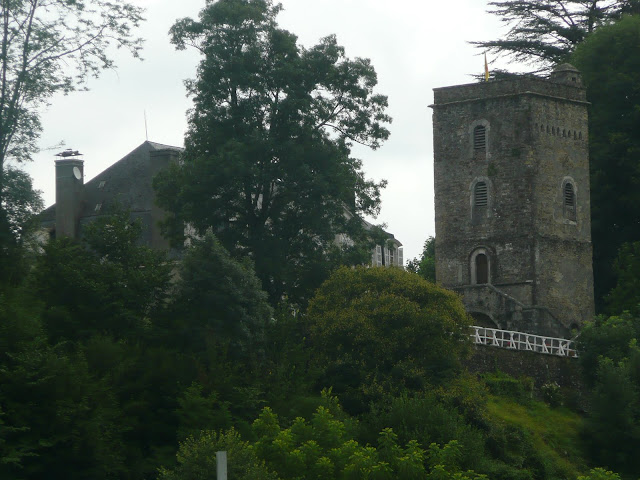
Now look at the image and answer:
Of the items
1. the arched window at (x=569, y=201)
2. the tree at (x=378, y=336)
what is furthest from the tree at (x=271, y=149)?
the arched window at (x=569, y=201)

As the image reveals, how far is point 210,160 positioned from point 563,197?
17839 mm

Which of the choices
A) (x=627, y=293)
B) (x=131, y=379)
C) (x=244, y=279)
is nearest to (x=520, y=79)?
(x=627, y=293)

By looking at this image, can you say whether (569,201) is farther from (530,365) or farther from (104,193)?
(104,193)

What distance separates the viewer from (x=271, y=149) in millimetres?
53250

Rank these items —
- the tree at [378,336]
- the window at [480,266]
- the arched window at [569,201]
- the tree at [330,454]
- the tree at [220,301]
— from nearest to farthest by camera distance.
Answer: the tree at [330,454] → the tree at [220,301] → the tree at [378,336] → the window at [480,266] → the arched window at [569,201]

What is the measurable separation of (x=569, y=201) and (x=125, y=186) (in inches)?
740

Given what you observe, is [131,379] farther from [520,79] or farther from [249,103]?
[520,79]

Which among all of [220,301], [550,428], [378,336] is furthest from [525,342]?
[220,301]

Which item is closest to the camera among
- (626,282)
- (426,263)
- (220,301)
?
(220,301)

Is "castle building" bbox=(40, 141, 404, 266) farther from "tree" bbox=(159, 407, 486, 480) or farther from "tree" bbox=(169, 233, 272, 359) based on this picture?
"tree" bbox=(159, 407, 486, 480)

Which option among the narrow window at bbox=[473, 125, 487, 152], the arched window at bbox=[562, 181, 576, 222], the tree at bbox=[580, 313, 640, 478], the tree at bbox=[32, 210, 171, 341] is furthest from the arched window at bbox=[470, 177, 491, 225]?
the tree at bbox=[32, 210, 171, 341]

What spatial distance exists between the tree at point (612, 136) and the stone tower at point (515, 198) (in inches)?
75.7

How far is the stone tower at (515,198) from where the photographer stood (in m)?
63.0

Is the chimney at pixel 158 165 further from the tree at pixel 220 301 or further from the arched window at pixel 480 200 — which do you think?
the tree at pixel 220 301
